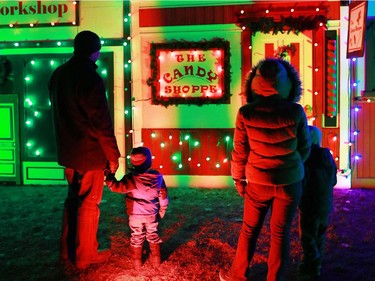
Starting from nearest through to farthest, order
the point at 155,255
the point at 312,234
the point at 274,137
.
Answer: the point at 274,137, the point at 312,234, the point at 155,255

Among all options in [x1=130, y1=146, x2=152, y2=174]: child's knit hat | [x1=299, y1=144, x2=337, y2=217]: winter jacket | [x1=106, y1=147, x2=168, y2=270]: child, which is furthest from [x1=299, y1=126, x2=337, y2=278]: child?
[x1=130, y1=146, x2=152, y2=174]: child's knit hat

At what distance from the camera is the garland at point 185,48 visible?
8.44 metres

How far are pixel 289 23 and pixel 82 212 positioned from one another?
5.41 meters

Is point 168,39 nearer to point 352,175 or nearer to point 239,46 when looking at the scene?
point 239,46

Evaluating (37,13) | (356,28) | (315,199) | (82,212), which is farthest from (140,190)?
(37,13)

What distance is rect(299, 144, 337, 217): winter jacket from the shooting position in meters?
4.10

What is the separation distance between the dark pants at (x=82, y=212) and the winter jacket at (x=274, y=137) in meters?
1.65

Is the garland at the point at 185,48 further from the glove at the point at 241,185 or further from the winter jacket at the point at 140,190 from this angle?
the glove at the point at 241,185

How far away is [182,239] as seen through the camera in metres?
5.56

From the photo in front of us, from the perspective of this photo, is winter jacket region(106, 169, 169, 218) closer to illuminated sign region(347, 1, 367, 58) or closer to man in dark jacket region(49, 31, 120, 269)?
man in dark jacket region(49, 31, 120, 269)

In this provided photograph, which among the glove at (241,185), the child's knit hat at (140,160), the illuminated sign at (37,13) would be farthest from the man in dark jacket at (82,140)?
the illuminated sign at (37,13)

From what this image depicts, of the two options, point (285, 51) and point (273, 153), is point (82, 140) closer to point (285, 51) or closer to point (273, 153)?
point (273, 153)

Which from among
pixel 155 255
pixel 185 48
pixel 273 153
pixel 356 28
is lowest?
pixel 155 255

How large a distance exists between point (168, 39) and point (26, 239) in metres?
4.64
